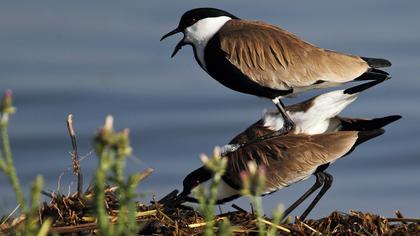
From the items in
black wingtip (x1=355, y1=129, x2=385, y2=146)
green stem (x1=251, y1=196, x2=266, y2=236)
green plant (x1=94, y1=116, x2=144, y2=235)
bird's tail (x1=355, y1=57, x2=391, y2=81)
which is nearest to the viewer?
green plant (x1=94, y1=116, x2=144, y2=235)

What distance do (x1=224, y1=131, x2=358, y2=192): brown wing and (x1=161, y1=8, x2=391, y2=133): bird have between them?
1.12 feet

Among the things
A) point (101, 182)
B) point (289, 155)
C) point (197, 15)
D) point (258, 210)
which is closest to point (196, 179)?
point (289, 155)

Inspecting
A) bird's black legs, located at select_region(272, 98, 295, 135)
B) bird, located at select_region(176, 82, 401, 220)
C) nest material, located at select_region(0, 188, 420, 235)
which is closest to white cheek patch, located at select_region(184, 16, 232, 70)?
bird's black legs, located at select_region(272, 98, 295, 135)

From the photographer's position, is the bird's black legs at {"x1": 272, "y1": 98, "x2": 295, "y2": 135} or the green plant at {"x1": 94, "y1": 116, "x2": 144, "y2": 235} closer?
the green plant at {"x1": 94, "y1": 116, "x2": 144, "y2": 235}

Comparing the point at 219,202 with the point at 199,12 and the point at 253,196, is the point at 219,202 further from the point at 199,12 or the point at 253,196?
the point at 253,196

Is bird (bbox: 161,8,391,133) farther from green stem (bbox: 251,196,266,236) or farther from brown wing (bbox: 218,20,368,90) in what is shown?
green stem (bbox: 251,196,266,236)

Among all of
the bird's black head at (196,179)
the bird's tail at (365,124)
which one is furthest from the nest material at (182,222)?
the bird's tail at (365,124)

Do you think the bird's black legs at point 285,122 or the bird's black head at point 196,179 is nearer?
the bird's black head at point 196,179

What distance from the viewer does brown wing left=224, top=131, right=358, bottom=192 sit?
6.66m

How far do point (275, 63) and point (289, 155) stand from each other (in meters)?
0.77

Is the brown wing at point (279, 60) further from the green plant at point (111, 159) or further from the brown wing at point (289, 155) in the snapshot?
the green plant at point (111, 159)

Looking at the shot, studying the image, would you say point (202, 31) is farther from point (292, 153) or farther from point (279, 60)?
point (292, 153)

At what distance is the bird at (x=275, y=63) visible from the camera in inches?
280

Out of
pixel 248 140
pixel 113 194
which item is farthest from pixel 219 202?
pixel 113 194
